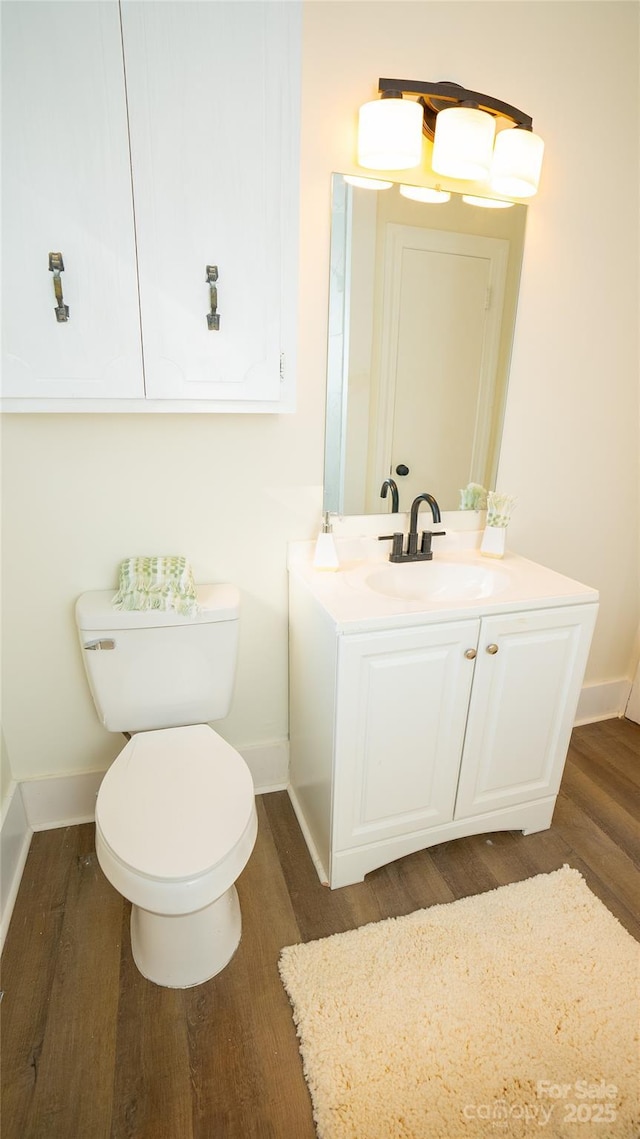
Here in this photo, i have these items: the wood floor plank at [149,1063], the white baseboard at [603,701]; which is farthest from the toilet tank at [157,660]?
the white baseboard at [603,701]

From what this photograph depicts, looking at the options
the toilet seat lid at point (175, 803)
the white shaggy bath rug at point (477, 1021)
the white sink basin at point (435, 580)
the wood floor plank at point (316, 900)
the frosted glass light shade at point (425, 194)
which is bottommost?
the wood floor plank at point (316, 900)

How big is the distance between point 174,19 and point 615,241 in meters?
1.45

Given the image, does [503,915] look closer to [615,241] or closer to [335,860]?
[335,860]

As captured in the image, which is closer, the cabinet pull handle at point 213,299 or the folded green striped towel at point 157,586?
the cabinet pull handle at point 213,299

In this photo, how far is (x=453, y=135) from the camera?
56.5 inches

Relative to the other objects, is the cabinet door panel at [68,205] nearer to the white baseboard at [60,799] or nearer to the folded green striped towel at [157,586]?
the folded green striped towel at [157,586]

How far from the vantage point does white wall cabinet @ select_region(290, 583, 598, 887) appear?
1390mm

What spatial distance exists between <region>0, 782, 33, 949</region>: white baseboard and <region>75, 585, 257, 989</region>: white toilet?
342 mm

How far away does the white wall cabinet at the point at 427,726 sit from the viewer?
1390mm

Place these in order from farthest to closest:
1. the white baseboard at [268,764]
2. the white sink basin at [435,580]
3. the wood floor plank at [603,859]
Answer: the white baseboard at [268,764]
the white sink basin at [435,580]
the wood floor plank at [603,859]

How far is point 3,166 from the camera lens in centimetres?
107

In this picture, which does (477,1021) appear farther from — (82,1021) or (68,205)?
(68,205)

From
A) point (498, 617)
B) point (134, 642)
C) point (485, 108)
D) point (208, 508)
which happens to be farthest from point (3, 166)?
point (498, 617)

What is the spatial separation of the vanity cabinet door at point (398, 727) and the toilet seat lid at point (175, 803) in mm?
293
